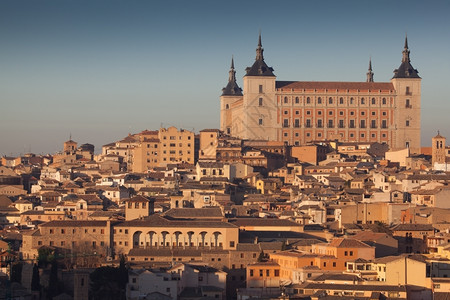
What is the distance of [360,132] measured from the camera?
326 feet

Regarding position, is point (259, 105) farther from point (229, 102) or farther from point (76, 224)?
point (76, 224)

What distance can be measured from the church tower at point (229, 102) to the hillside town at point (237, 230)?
661 inches

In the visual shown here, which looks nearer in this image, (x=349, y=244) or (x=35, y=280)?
(x=349, y=244)

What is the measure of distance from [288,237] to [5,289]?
43.7 ft

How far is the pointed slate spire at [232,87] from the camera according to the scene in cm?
11125

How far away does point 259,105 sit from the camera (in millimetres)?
97938

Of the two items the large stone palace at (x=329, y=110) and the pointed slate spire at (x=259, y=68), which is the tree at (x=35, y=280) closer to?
the large stone palace at (x=329, y=110)

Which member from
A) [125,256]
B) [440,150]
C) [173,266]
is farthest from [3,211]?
[440,150]

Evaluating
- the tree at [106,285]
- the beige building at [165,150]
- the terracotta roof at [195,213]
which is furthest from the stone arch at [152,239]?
the beige building at [165,150]

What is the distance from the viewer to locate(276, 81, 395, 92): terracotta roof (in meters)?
100

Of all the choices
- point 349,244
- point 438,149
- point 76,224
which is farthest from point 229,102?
point 349,244

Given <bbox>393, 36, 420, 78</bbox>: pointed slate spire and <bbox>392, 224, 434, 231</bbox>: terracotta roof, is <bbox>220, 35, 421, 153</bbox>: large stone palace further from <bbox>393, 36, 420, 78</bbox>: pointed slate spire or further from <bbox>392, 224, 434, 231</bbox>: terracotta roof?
<bbox>392, 224, 434, 231</bbox>: terracotta roof

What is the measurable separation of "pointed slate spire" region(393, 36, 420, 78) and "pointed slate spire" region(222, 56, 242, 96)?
16.5 metres

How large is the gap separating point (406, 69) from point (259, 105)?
13.0 metres
